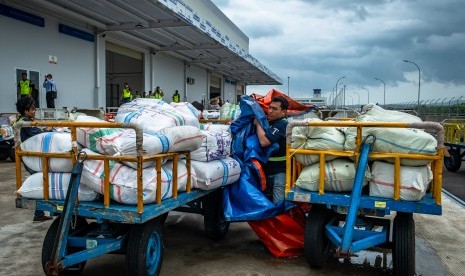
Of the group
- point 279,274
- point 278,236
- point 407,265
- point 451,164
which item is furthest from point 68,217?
point 451,164

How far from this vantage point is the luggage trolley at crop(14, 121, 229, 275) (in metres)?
3.20

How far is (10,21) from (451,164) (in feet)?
45.7

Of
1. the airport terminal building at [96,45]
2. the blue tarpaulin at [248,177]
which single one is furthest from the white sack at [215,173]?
the airport terminal building at [96,45]

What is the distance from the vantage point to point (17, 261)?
14.1 feet

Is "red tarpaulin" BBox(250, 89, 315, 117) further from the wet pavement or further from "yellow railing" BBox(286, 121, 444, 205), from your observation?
the wet pavement

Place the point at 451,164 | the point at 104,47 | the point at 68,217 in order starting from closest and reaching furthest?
the point at 68,217, the point at 451,164, the point at 104,47

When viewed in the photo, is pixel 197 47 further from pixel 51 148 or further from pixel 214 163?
pixel 51 148

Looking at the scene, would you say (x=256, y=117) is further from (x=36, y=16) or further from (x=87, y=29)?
(x=87, y=29)

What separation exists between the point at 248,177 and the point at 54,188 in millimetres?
2184

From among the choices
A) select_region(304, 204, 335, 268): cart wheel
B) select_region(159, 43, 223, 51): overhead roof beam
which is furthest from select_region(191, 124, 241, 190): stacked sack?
select_region(159, 43, 223, 51): overhead roof beam

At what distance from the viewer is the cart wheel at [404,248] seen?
3.85m

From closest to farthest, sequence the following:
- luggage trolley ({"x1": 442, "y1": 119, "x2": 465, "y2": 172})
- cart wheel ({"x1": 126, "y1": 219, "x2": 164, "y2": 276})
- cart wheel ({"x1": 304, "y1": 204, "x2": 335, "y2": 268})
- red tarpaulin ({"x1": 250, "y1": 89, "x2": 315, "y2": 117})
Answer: cart wheel ({"x1": 126, "y1": 219, "x2": 164, "y2": 276}) < cart wheel ({"x1": 304, "y1": 204, "x2": 335, "y2": 268}) < red tarpaulin ({"x1": 250, "y1": 89, "x2": 315, "y2": 117}) < luggage trolley ({"x1": 442, "y1": 119, "x2": 465, "y2": 172})

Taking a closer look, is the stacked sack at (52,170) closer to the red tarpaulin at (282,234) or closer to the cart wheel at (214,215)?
the cart wheel at (214,215)

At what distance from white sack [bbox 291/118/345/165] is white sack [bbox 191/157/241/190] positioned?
0.79 meters
